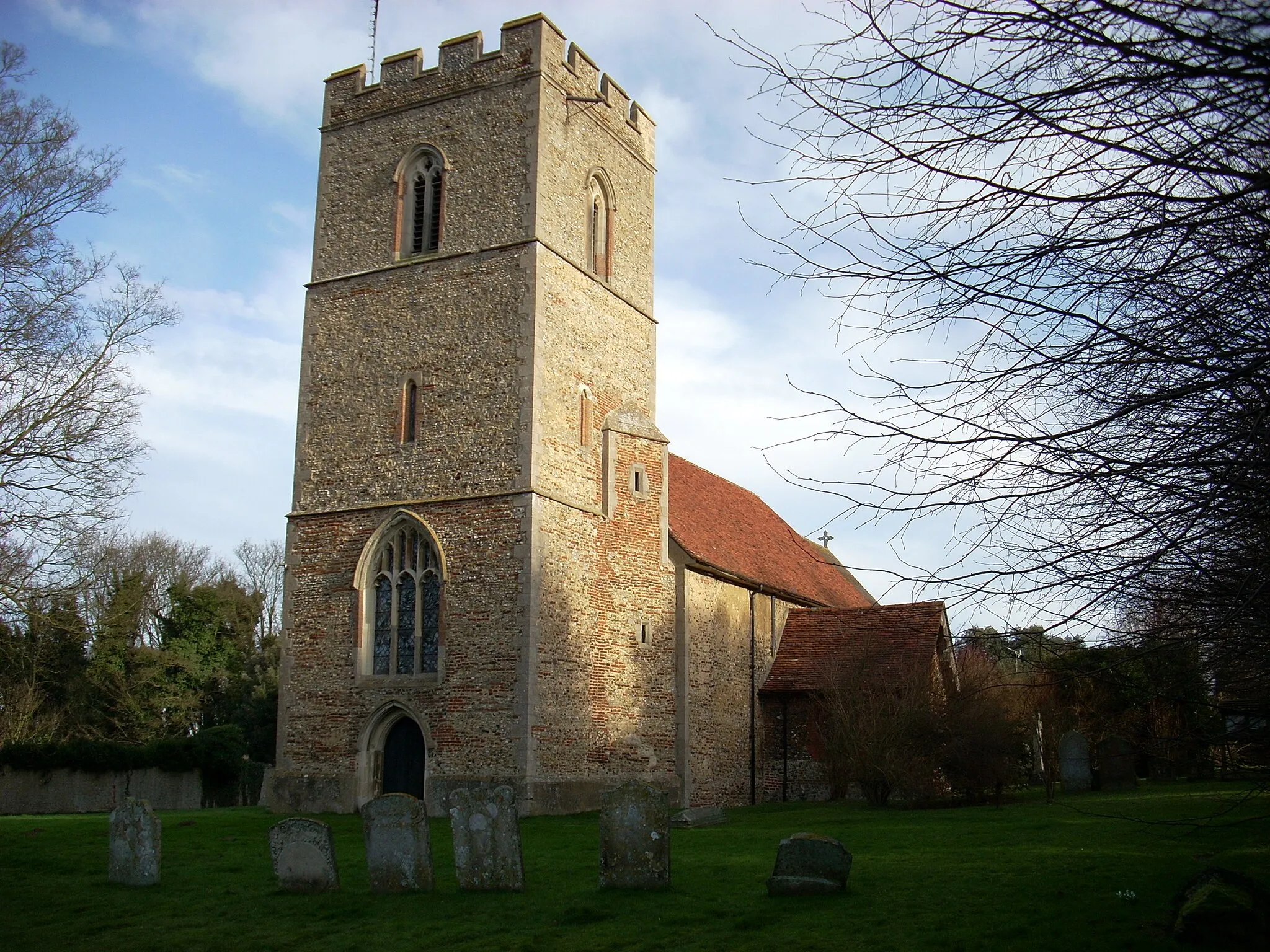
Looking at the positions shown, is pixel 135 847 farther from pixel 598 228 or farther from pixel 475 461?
pixel 598 228

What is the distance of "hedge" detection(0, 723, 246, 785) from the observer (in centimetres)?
2622

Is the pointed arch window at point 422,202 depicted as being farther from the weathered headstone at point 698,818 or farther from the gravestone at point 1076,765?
the gravestone at point 1076,765

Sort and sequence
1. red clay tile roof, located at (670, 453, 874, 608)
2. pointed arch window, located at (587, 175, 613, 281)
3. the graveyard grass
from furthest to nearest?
red clay tile roof, located at (670, 453, 874, 608)
pointed arch window, located at (587, 175, 613, 281)
the graveyard grass

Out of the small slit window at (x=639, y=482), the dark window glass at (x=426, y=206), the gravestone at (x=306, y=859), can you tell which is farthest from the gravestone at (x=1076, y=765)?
the dark window glass at (x=426, y=206)

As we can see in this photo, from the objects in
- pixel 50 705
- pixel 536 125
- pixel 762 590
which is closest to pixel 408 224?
pixel 536 125

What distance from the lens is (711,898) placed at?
9.82m

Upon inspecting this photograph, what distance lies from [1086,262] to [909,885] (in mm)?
6433

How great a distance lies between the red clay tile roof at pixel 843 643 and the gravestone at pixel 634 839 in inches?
427

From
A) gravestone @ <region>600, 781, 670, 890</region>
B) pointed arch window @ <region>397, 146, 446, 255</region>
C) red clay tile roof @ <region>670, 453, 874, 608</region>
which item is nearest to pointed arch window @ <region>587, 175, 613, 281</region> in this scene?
pointed arch window @ <region>397, 146, 446, 255</region>

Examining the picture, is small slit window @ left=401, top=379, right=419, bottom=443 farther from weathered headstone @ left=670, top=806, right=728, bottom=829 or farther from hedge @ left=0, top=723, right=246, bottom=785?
hedge @ left=0, top=723, right=246, bottom=785

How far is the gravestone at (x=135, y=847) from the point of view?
11.8 m

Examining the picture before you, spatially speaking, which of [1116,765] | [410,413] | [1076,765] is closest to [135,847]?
[410,413]

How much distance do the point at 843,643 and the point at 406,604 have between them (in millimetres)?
9414

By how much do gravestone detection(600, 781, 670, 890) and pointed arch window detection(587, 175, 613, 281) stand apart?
13.4 m
